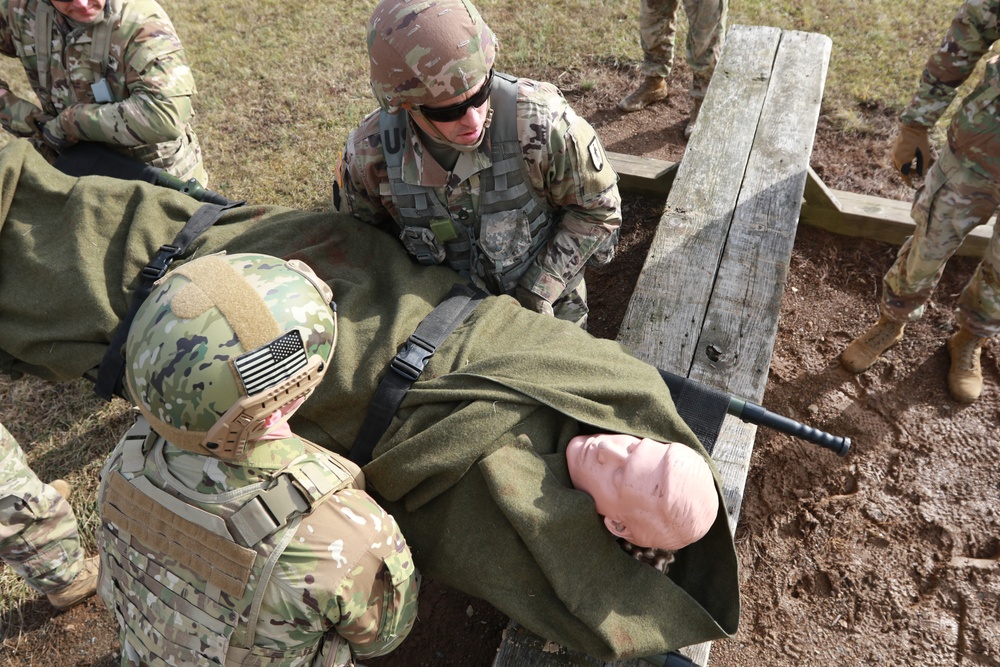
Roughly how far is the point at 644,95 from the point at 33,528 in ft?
16.4

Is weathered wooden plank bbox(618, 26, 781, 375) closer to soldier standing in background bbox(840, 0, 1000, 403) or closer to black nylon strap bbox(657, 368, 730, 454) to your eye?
black nylon strap bbox(657, 368, 730, 454)

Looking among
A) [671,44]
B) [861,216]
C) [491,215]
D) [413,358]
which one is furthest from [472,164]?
[671,44]

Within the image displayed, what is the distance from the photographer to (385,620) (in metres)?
1.91

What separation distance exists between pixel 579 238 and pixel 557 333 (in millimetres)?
671

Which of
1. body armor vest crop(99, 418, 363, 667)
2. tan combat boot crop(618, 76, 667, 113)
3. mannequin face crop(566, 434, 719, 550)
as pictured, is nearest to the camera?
body armor vest crop(99, 418, 363, 667)

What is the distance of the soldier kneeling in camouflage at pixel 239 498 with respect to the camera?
1550 mm

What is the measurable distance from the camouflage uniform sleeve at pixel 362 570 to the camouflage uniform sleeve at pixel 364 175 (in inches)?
53.1

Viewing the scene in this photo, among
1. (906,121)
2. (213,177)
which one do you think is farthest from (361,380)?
(213,177)

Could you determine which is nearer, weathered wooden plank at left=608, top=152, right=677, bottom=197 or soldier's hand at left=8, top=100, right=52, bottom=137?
soldier's hand at left=8, top=100, right=52, bottom=137

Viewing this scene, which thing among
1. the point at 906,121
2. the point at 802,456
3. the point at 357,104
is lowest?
the point at 802,456

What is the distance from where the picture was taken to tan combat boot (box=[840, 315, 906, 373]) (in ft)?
11.5

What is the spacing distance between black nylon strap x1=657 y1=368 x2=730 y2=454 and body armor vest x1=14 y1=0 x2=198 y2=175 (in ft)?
9.55

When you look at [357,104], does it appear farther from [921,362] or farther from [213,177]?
[921,362]

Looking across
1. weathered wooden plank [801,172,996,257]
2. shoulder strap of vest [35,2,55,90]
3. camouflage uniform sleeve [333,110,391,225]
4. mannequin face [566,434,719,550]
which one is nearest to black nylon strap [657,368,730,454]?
mannequin face [566,434,719,550]
